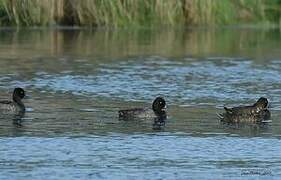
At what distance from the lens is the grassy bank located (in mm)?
36250

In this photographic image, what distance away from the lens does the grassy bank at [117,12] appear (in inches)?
1427

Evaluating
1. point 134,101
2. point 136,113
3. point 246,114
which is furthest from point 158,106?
point 134,101

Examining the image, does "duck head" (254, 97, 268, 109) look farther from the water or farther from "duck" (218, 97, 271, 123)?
the water

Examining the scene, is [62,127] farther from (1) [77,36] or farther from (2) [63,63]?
(1) [77,36]

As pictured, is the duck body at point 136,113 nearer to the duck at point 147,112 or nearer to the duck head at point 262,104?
the duck at point 147,112

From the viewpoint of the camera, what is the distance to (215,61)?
94.2 feet

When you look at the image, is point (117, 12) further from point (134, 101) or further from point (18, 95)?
point (18, 95)

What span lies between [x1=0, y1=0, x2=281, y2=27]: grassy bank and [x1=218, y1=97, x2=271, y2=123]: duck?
17.8 metres

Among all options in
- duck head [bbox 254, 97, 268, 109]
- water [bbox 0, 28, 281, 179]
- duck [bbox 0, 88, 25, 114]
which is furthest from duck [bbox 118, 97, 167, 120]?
duck [bbox 0, 88, 25, 114]

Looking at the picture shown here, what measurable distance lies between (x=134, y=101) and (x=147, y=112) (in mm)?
2263

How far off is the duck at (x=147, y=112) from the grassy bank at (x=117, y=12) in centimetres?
1733

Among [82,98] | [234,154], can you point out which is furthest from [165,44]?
[234,154]

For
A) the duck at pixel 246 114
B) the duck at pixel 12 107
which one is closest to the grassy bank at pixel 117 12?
the duck at pixel 12 107

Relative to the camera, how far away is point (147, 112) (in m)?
18.2
